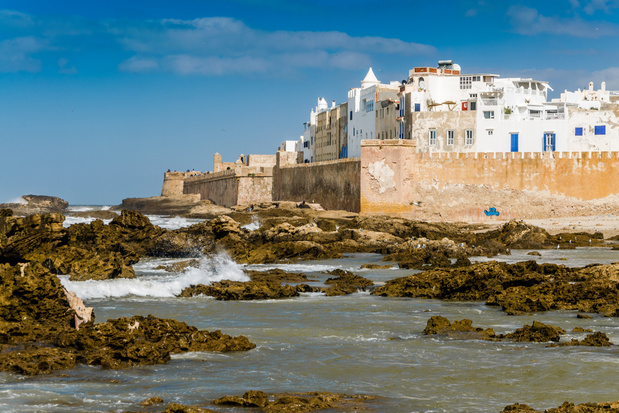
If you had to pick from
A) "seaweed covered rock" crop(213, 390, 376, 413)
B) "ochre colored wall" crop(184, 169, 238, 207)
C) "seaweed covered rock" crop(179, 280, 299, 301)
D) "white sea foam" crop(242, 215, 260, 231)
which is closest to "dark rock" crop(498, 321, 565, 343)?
"seaweed covered rock" crop(213, 390, 376, 413)

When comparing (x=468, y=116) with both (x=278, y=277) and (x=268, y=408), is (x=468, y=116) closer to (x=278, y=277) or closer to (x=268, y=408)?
(x=278, y=277)

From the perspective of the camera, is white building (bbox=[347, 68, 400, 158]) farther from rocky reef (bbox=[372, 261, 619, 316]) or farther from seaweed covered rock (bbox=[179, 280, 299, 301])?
seaweed covered rock (bbox=[179, 280, 299, 301])

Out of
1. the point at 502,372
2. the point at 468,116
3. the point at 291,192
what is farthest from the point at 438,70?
the point at 502,372

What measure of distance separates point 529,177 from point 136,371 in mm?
31810

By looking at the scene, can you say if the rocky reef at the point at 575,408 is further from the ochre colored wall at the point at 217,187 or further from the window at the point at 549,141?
the ochre colored wall at the point at 217,187

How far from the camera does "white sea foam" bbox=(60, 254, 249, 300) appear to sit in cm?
1480

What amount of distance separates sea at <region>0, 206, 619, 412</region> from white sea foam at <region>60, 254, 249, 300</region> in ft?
4.15

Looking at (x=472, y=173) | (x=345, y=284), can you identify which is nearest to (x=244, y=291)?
(x=345, y=284)

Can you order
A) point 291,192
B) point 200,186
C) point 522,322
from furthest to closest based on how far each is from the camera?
1. point 200,186
2. point 291,192
3. point 522,322

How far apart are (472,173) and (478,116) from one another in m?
5.05

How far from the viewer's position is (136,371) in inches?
329

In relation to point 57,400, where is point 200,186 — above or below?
above

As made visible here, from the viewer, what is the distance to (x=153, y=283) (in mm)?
15594

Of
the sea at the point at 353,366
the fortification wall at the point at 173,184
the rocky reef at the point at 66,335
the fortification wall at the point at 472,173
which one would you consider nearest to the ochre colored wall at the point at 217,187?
the fortification wall at the point at 173,184
